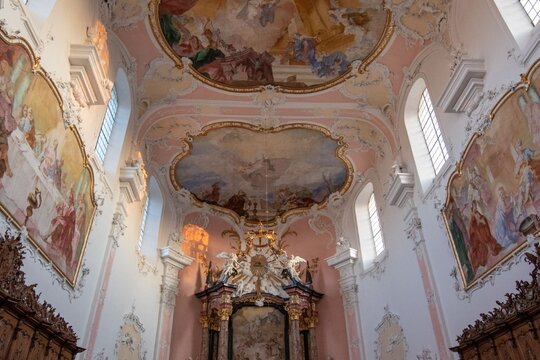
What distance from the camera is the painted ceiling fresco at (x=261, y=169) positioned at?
15.3m

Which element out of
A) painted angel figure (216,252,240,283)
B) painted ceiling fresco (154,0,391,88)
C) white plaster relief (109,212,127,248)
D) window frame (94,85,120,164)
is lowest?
white plaster relief (109,212,127,248)

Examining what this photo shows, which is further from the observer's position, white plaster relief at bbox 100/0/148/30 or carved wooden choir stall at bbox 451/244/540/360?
white plaster relief at bbox 100/0/148/30

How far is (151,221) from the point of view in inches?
608

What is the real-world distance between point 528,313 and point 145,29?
33.3 ft

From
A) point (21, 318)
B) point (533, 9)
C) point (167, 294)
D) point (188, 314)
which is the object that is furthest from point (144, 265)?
point (533, 9)

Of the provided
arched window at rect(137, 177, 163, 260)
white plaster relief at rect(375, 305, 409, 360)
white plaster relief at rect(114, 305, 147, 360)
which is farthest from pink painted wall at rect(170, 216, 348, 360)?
white plaster relief at rect(114, 305, 147, 360)

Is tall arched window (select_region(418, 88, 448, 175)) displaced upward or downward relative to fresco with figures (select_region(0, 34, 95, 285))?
upward

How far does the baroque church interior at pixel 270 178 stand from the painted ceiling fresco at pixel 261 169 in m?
0.08

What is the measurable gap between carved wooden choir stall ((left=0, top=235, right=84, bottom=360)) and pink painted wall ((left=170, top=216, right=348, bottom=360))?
314 inches

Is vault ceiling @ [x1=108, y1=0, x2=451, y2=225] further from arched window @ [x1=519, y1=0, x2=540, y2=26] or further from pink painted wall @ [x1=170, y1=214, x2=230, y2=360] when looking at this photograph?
pink painted wall @ [x1=170, y1=214, x2=230, y2=360]

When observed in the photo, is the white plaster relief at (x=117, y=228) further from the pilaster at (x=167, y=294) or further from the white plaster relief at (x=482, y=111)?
the white plaster relief at (x=482, y=111)

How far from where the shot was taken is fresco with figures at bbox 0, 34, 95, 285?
6.17m

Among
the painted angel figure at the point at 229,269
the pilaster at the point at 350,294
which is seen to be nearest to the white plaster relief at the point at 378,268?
the pilaster at the point at 350,294

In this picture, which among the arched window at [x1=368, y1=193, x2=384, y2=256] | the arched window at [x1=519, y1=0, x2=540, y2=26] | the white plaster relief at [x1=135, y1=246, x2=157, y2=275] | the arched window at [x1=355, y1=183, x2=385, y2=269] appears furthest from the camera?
the arched window at [x1=355, y1=183, x2=385, y2=269]
